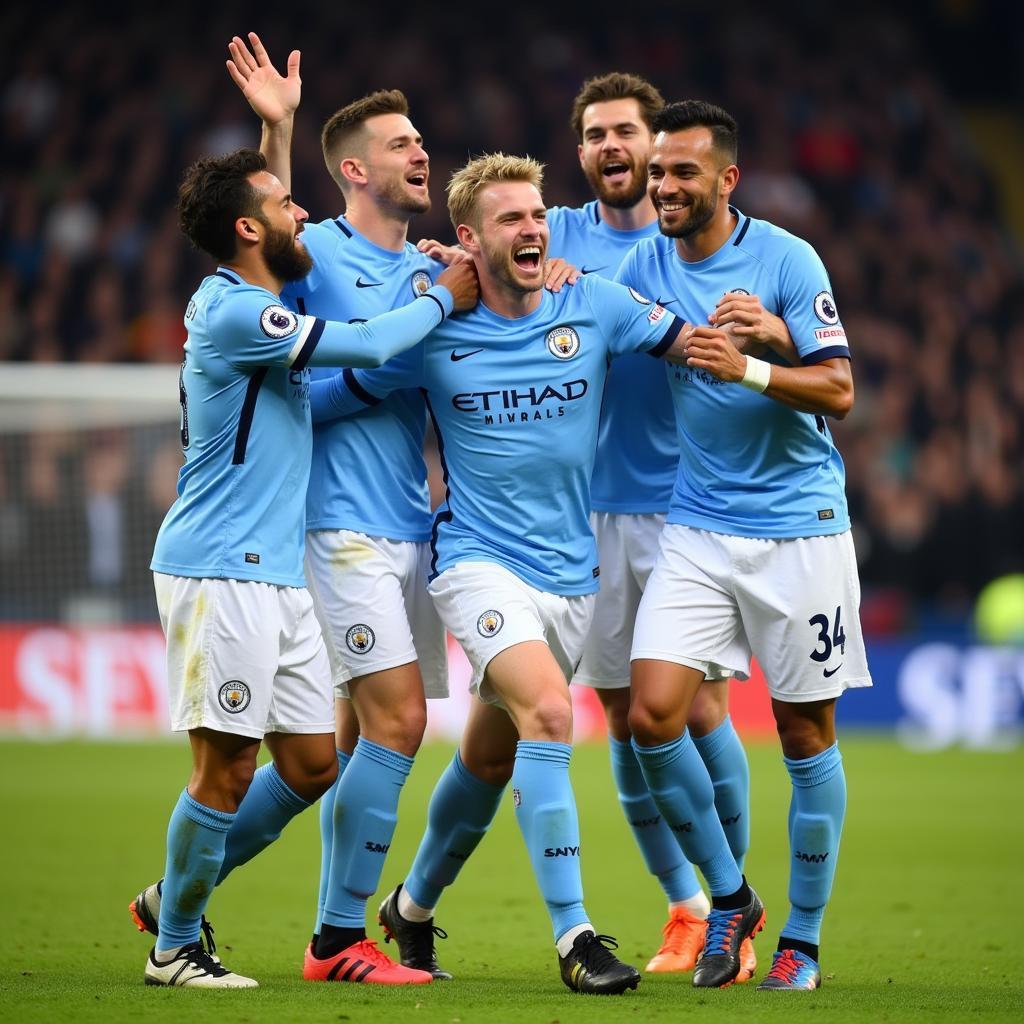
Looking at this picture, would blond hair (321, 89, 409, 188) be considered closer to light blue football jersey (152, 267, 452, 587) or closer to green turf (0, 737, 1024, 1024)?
light blue football jersey (152, 267, 452, 587)

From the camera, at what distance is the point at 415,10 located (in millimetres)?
22234

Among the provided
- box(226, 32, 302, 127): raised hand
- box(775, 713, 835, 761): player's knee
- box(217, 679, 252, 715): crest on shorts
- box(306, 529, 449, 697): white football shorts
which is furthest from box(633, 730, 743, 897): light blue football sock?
box(226, 32, 302, 127): raised hand

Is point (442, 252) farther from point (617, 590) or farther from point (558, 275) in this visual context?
point (617, 590)

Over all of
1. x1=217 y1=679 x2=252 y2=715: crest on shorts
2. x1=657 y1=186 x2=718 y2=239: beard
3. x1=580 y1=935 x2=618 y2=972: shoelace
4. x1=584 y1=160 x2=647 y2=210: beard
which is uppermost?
x1=584 y1=160 x2=647 y2=210: beard

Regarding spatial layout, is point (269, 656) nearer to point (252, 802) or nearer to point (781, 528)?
point (252, 802)

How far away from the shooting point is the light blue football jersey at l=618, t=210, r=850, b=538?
5707mm

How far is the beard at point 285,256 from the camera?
5.46m

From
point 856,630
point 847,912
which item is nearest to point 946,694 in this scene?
point 847,912

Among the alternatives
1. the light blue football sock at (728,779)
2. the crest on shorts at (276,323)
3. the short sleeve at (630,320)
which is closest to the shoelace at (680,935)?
the light blue football sock at (728,779)

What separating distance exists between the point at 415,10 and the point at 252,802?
18.1 m

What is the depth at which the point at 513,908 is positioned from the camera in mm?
7578

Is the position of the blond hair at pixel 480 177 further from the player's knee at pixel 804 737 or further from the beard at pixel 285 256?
the player's knee at pixel 804 737

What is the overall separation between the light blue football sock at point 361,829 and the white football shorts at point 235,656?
338 millimetres

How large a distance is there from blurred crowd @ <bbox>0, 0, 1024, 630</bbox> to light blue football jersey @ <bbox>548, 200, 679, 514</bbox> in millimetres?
9134
